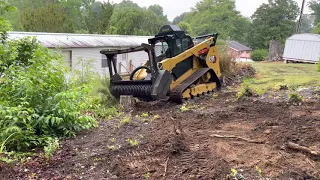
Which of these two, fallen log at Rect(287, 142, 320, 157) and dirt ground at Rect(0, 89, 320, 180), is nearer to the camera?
dirt ground at Rect(0, 89, 320, 180)

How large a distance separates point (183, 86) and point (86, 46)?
370 inches

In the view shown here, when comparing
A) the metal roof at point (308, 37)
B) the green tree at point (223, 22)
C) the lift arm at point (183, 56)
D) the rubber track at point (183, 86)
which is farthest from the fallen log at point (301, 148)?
the green tree at point (223, 22)

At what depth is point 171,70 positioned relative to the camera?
902 centimetres

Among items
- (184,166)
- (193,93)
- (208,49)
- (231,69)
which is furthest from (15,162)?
(231,69)

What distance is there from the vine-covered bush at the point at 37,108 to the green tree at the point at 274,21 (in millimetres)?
38807

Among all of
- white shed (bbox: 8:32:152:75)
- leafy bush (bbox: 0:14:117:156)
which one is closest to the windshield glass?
leafy bush (bbox: 0:14:117:156)

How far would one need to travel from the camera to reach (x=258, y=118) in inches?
261

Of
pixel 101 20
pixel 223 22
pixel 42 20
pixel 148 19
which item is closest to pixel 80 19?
pixel 148 19

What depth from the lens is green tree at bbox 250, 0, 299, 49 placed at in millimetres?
41031

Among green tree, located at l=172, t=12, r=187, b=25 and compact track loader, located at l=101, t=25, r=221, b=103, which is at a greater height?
green tree, located at l=172, t=12, r=187, b=25

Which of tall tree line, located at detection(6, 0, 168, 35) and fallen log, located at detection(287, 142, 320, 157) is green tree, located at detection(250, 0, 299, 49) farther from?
fallen log, located at detection(287, 142, 320, 157)

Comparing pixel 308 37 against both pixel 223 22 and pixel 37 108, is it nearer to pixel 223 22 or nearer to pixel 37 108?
pixel 37 108

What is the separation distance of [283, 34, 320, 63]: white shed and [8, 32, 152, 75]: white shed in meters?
10.5

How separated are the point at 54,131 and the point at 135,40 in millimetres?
16955
